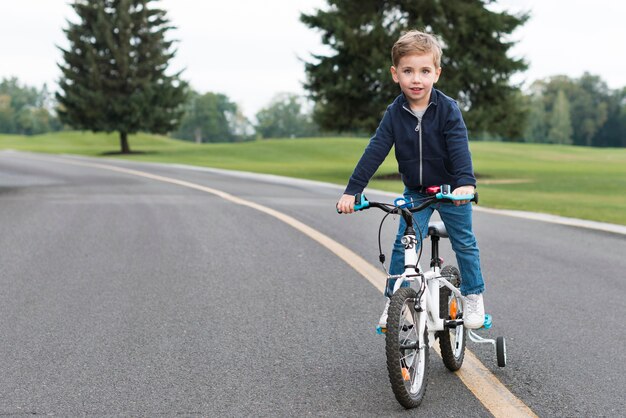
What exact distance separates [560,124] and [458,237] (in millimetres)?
127162

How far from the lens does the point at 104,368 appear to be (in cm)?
462

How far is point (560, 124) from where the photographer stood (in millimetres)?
124688

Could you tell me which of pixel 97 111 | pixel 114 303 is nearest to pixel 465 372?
pixel 114 303

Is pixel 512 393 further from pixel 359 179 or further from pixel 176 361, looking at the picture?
pixel 176 361

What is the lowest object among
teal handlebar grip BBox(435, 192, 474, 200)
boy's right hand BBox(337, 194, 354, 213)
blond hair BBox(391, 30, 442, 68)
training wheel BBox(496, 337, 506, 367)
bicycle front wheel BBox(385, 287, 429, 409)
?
training wheel BBox(496, 337, 506, 367)

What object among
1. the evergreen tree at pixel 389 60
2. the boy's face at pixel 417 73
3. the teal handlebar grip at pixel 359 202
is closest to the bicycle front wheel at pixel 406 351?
the teal handlebar grip at pixel 359 202

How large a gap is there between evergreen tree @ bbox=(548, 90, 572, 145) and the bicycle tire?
4921 inches

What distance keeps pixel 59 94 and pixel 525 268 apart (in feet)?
168

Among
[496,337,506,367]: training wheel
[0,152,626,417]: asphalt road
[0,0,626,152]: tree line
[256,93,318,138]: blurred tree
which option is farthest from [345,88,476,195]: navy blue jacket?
[256,93,318,138]: blurred tree

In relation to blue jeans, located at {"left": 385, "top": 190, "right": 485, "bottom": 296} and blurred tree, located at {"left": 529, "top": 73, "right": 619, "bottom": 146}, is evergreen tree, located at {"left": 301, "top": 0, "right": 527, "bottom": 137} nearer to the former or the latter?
blue jeans, located at {"left": 385, "top": 190, "right": 485, "bottom": 296}

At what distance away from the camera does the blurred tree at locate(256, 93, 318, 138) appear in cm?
17150

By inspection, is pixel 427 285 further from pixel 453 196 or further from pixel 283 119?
pixel 283 119

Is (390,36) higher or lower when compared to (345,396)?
higher

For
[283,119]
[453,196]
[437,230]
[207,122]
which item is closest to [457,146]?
[453,196]
